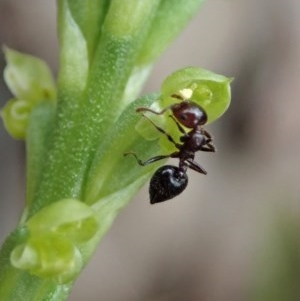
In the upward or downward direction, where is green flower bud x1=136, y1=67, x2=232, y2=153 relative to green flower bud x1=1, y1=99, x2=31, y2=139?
upward

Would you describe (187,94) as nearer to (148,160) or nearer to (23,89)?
(148,160)

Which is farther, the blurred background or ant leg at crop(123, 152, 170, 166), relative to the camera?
the blurred background

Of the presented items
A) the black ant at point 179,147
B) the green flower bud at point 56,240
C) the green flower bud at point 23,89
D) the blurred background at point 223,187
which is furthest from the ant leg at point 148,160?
the blurred background at point 223,187

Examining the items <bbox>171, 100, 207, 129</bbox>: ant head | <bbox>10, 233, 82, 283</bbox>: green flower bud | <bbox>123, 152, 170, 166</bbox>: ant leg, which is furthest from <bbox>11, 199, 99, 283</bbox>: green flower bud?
<bbox>171, 100, 207, 129</bbox>: ant head

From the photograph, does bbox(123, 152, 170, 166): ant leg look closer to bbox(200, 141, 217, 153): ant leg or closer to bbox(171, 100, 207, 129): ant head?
bbox(171, 100, 207, 129): ant head

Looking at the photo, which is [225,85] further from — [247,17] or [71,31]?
[247,17]

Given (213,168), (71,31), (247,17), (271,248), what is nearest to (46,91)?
(71,31)
